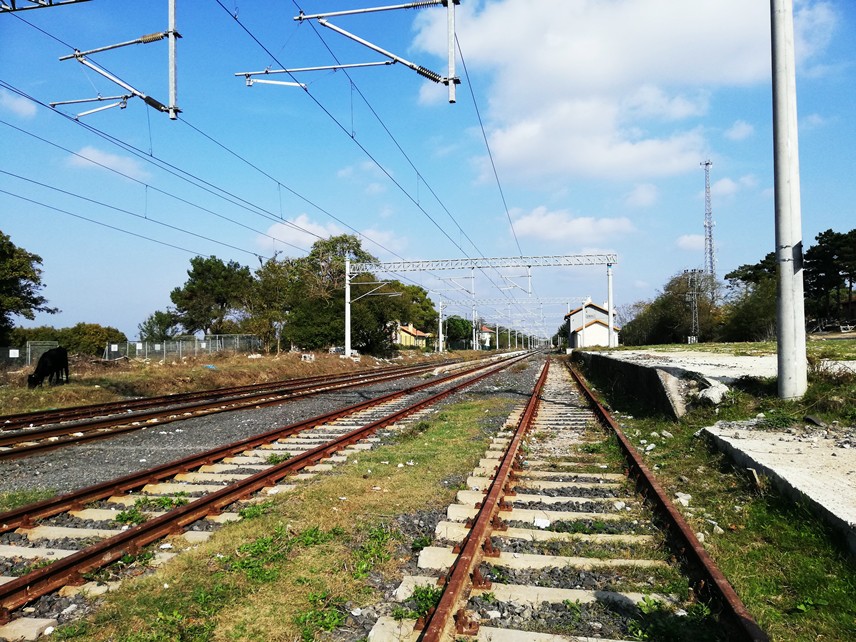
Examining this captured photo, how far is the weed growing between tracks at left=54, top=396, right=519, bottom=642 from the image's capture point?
3.78 m

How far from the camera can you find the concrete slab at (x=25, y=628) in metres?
3.70

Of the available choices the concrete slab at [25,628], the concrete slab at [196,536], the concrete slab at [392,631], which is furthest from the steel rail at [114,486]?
the concrete slab at [392,631]

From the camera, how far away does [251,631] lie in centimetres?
373

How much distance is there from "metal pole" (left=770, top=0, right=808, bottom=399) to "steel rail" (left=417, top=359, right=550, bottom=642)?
215 inches

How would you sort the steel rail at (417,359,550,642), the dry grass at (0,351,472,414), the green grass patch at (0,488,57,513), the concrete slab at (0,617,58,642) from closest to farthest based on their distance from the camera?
the steel rail at (417,359,550,642)
the concrete slab at (0,617,58,642)
the green grass patch at (0,488,57,513)
the dry grass at (0,351,472,414)

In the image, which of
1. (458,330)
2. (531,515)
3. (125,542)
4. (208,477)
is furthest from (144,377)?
(458,330)

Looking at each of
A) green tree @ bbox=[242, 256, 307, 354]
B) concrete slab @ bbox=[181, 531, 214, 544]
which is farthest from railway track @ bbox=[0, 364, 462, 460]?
green tree @ bbox=[242, 256, 307, 354]

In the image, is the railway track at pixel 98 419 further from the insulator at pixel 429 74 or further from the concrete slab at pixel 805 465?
the concrete slab at pixel 805 465

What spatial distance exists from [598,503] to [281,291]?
53747 millimetres

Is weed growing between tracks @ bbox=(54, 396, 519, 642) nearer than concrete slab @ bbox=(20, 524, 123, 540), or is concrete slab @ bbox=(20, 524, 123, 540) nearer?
weed growing between tracks @ bbox=(54, 396, 519, 642)

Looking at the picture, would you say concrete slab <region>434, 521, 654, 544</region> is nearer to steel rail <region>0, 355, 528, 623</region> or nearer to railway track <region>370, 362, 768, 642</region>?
railway track <region>370, 362, 768, 642</region>

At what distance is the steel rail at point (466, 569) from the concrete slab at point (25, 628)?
2.40 meters

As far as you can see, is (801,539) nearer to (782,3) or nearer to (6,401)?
(782,3)

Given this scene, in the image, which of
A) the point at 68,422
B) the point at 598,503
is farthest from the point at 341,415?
the point at 598,503
